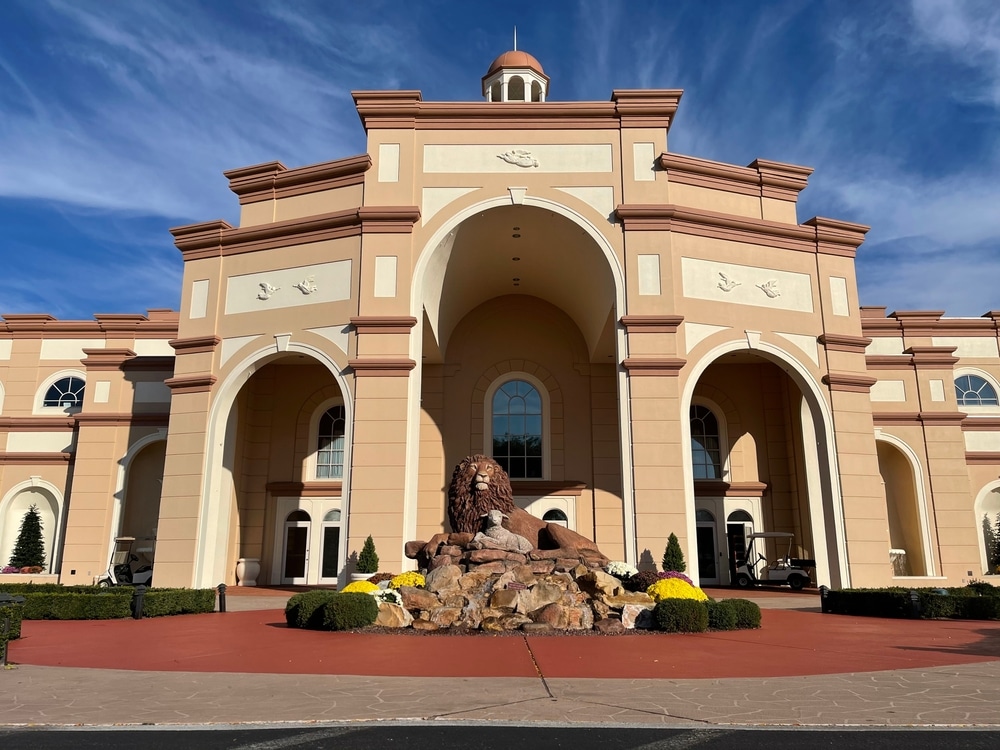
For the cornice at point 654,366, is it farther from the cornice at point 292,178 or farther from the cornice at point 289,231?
the cornice at point 292,178

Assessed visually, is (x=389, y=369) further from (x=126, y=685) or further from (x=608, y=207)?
(x=126, y=685)

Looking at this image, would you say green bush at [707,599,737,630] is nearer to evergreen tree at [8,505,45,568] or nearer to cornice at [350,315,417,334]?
cornice at [350,315,417,334]

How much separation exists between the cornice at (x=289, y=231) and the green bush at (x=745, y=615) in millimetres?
13121

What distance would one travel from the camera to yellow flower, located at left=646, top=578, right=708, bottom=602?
1380 centimetres

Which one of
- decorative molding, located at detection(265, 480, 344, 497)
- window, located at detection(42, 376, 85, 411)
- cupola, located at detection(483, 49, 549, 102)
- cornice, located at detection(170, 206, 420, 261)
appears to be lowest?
decorative molding, located at detection(265, 480, 344, 497)

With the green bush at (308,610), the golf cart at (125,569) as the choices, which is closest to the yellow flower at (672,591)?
the green bush at (308,610)

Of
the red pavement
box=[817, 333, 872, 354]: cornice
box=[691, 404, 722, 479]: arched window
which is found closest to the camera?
the red pavement

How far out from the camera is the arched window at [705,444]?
26578mm

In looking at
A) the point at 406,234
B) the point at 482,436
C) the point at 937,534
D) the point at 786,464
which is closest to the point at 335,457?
the point at 482,436

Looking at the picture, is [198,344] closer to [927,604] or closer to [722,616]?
[722,616]

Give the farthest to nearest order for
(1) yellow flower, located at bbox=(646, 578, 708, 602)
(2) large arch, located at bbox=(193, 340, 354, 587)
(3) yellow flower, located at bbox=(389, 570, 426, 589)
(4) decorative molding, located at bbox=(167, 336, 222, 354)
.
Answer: (4) decorative molding, located at bbox=(167, 336, 222, 354) → (2) large arch, located at bbox=(193, 340, 354, 587) → (3) yellow flower, located at bbox=(389, 570, 426, 589) → (1) yellow flower, located at bbox=(646, 578, 708, 602)

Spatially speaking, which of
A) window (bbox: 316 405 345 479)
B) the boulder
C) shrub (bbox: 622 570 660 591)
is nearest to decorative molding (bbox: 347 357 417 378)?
window (bbox: 316 405 345 479)

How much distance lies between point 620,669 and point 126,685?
552 cm

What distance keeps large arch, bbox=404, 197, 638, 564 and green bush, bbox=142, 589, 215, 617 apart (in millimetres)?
4984
